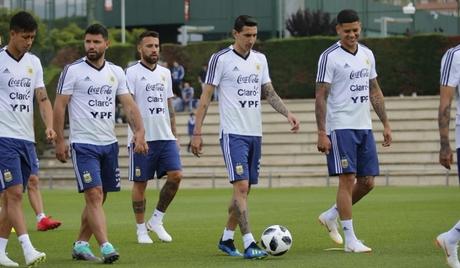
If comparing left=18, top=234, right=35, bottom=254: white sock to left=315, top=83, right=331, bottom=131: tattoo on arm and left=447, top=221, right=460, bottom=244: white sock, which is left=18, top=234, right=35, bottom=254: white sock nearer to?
left=315, top=83, right=331, bottom=131: tattoo on arm

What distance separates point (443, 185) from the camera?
40.1 m

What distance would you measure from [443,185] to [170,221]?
60.5ft

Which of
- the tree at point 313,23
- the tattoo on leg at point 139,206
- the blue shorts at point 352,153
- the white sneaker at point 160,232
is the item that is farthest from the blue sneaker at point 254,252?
the tree at point 313,23

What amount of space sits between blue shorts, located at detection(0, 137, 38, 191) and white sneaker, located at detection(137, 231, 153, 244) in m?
3.72

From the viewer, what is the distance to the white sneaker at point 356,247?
1548 centimetres

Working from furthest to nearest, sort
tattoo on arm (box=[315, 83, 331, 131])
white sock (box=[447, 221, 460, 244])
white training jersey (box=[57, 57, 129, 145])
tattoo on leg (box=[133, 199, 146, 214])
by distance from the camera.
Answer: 1. tattoo on leg (box=[133, 199, 146, 214])
2. tattoo on arm (box=[315, 83, 331, 131])
3. white training jersey (box=[57, 57, 129, 145])
4. white sock (box=[447, 221, 460, 244])

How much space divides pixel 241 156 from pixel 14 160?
271cm

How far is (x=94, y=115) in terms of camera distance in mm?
14930

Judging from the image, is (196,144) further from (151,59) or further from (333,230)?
(151,59)

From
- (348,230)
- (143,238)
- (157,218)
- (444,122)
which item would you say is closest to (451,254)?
(444,122)

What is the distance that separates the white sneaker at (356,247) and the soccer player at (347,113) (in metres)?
0.01

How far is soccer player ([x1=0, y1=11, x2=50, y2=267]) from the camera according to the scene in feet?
47.0

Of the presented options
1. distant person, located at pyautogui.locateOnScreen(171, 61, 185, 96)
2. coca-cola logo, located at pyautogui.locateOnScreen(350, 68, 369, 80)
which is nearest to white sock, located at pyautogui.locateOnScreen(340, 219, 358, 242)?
coca-cola logo, located at pyautogui.locateOnScreen(350, 68, 369, 80)

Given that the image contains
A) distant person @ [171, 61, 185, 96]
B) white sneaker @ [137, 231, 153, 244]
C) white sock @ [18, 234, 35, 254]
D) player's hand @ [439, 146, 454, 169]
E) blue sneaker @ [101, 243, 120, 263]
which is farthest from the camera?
distant person @ [171, 61, 185, 96]
